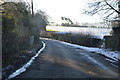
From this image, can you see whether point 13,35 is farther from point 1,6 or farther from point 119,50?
point 119,50

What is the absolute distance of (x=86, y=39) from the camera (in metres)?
32.1

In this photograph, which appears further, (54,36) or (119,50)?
(54,36)

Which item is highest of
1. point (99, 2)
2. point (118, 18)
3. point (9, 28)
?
point (99, 2)

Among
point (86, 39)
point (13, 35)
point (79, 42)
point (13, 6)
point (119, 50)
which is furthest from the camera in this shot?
point (79, 42)

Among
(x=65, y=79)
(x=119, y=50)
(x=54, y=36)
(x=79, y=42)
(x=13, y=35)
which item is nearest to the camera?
(x=65, y=79)

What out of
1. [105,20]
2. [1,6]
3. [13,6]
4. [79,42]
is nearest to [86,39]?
[79,42]

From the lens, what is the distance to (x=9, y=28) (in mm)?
12430

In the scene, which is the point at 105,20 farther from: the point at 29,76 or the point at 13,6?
the point at 29,76

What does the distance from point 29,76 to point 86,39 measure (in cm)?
2547

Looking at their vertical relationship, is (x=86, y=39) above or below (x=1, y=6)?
below

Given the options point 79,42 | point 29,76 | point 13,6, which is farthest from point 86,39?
point 29,76

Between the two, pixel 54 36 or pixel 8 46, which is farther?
pixel 54 36

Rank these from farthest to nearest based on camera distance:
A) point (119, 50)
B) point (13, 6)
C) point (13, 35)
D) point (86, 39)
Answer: point (86, 39) → point (119, 50) → point (13, 6) → point (13, 35)

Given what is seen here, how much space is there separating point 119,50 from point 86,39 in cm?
1332
